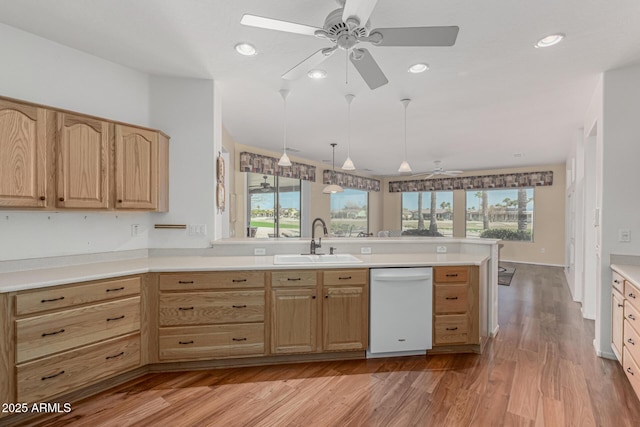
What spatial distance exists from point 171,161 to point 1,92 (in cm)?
120

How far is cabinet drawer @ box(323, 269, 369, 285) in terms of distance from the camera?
261cm

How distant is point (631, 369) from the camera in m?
2.12

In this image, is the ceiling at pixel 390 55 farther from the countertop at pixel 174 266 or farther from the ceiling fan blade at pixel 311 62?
the countertop at pixel 174 266

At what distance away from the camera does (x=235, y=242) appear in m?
3.09

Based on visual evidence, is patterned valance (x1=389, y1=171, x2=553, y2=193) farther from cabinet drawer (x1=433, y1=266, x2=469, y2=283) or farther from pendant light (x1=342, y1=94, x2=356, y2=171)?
cabinet drawer (x1=433, y1=266, x2=469, y2=283)

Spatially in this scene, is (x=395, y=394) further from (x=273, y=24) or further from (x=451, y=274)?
(x=273, y=24)

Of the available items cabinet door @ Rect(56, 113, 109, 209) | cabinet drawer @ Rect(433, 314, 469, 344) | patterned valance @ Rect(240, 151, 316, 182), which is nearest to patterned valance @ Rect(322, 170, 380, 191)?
patterned valance @ Rect(240, 151, 316, 182)

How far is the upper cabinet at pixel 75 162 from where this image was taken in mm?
2035

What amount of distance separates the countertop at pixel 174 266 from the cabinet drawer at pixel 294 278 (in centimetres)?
5

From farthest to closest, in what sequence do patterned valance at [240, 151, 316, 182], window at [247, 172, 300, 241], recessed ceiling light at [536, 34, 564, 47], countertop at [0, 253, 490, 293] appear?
1. window at [247, 172, 300, 241]
2. patterned valance at [240, 151, 316, 182]
3. recessed ceiling light at [536, 34, 564, 47]
4. countertop at [0, 253, 490, 293]

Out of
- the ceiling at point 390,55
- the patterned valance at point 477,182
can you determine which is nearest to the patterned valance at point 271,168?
the ceiling at point 390,55

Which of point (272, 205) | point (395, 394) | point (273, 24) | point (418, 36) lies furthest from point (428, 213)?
point (273, 24)

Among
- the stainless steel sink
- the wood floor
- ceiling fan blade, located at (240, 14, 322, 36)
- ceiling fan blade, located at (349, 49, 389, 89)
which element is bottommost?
the wood floor

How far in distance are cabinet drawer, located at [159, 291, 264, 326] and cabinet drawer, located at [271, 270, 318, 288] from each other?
158 millimetres
